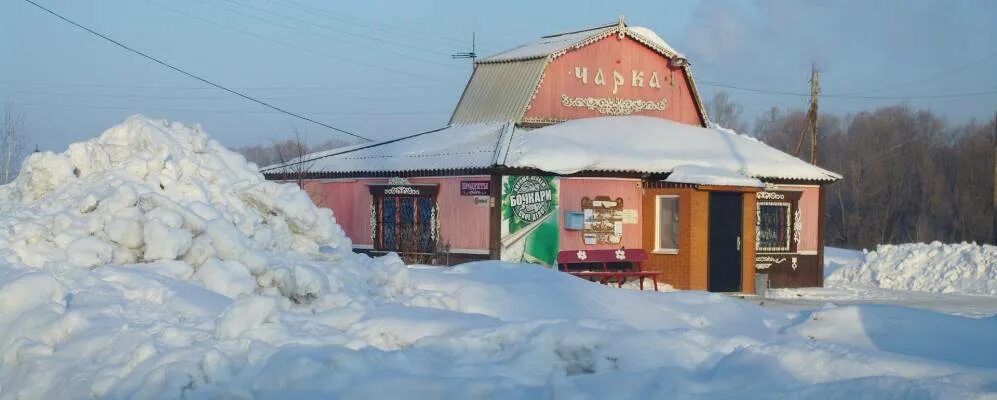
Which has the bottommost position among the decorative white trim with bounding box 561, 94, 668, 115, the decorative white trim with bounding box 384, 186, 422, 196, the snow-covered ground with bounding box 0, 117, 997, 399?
the snow-covered ground with bounding box 0, 117, 997, 399

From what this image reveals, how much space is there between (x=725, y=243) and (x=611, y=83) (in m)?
5.64

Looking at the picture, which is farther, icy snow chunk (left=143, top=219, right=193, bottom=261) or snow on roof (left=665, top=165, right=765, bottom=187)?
snow on roof (left=665, top=165, right=765, bottom=187)

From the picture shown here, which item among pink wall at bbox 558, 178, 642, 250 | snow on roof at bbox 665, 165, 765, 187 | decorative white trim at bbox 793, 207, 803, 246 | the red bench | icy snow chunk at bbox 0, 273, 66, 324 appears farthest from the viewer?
decorative white trim at bbox 793, 207, 803, 246

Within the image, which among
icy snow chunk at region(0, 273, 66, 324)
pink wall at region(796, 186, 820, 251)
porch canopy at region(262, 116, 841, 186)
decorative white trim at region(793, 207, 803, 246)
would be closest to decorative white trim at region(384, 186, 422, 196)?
porch canopy at region(262, 116, 841, 186)

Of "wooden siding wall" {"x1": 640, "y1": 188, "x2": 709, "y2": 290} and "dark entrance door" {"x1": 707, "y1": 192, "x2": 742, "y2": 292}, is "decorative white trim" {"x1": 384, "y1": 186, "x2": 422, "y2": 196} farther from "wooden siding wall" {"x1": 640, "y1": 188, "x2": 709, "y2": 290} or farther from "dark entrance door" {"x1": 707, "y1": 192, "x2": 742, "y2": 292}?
"dark entrance door" {"x1": 707, "y1": 192, "x2": 742, "y2": 292}

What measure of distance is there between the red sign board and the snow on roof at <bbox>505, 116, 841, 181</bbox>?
0.89 m

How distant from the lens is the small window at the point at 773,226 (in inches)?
998

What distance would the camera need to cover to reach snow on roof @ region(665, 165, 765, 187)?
70.9 feet

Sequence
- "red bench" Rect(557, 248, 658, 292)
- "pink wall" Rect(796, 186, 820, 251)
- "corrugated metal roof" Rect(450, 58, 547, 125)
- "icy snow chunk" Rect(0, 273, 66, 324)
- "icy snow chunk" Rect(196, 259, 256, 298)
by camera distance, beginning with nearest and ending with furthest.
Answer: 1. "icy snow chunk" Rect(0, 273, 66, 324)
2. "icy snow chunk" Rect(196, 259, 256, 298)
3. "red bench" Rect(557, 248, 658, 292)
4. "corrugated metal roof" Rect(450, 58, 547, 125)
5. "pink wall" Rect(796, 186, 820, 251)

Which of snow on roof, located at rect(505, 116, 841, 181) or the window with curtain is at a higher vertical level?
snow on roof, located at rect(505, 116, 841, 181)

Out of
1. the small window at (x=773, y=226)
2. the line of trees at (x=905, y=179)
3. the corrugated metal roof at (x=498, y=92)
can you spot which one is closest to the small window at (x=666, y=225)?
the small window at (x=773, y=226)

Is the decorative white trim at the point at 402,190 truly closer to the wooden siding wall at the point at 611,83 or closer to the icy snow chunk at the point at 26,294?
the wooden siding wall at the point at 611,83

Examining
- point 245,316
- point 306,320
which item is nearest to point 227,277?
point 306,320

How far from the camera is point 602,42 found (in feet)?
85.1
